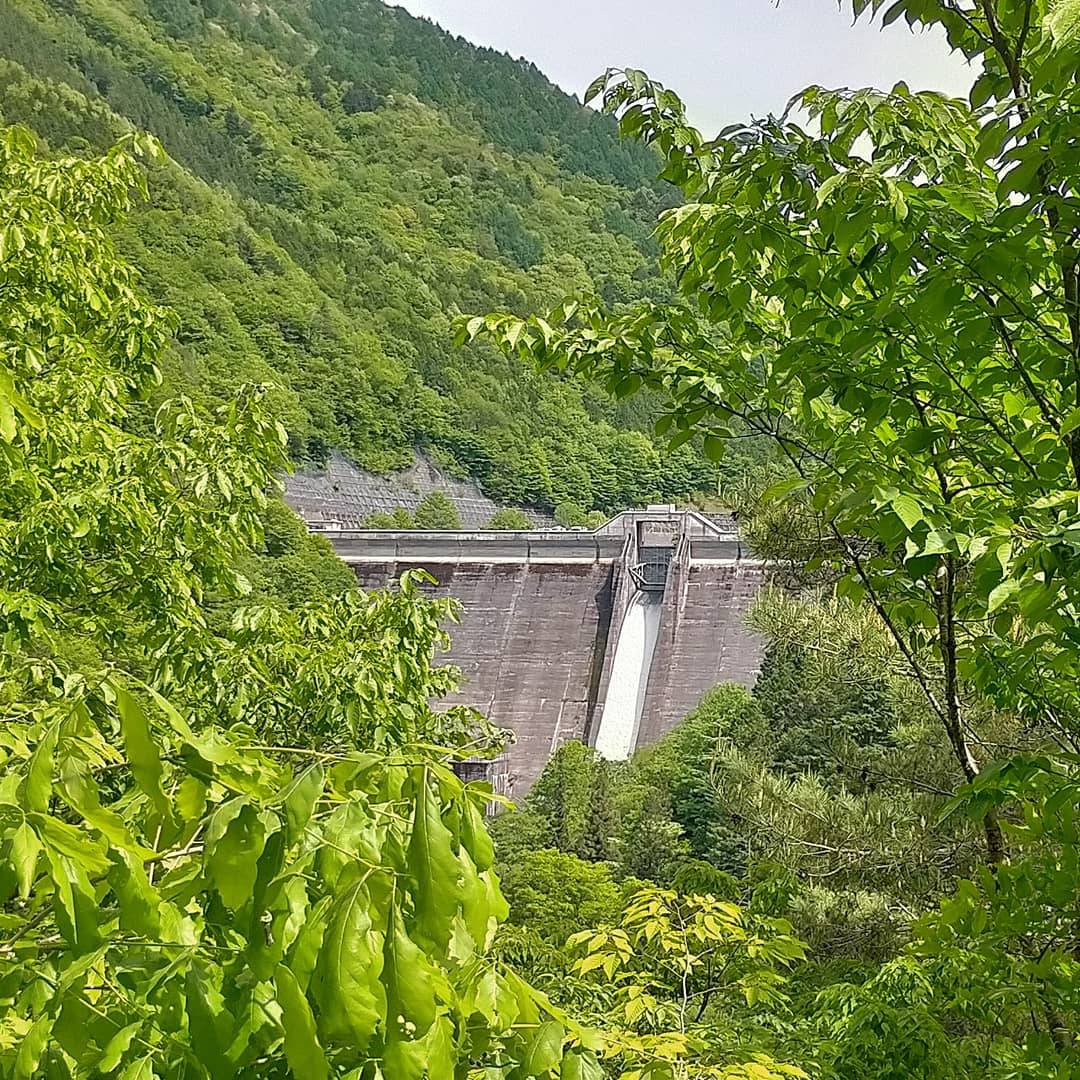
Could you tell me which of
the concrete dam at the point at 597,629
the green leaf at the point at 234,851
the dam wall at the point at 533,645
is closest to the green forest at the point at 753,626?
the green leaf at the point at 234,851

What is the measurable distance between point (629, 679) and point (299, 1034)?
765 inches

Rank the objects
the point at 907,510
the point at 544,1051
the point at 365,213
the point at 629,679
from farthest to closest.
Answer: the point at 365,213
the point at 629,679
the point at 907,510
the point at 544,1051

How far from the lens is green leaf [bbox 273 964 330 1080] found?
1.58ft

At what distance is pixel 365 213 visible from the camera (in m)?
49.8

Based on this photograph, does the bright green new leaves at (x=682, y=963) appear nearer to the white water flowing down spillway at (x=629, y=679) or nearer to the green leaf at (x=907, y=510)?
the green leaf at (x=907, y=510)

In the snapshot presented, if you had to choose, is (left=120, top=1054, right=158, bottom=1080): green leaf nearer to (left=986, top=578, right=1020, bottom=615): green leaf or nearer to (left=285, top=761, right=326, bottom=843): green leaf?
(left=285, top=761, right=326, bottom=843): green leaf

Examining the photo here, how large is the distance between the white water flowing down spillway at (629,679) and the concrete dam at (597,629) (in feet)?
0.06

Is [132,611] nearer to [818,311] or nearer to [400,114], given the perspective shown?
[818,311]

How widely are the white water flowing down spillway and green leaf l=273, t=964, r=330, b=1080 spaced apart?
19087 mm

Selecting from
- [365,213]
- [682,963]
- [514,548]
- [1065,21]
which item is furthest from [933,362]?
[365,213]

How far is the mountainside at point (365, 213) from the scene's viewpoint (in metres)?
35.4

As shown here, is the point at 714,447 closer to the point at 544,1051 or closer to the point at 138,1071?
the point at 544,1051

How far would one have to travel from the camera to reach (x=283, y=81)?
57.0 metres

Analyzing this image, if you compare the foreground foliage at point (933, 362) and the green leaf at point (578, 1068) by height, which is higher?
the foreground foliage at point (933, 362)
